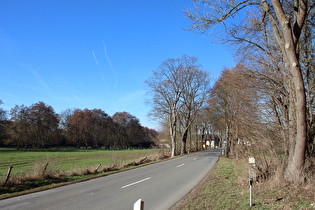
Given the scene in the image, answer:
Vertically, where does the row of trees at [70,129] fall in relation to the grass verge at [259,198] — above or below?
above

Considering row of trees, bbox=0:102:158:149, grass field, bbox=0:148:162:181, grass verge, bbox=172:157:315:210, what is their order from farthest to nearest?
row of trees, bbox=0:102:158:149, grass field, bbox=0:148:162:181, grass verge, bbox=172:157:315:210

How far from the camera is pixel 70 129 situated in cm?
9181

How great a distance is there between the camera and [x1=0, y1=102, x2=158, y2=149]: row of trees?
70250mm

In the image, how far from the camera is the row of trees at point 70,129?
70.2m

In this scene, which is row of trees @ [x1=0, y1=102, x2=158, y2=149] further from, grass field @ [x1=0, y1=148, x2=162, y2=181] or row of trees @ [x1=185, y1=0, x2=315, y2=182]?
row of trees @ [x1=185, y1=0, x2=315, y2=182]

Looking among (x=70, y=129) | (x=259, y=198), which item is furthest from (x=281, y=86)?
(x=70, y=129)

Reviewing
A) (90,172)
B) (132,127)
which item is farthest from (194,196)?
(132,127)

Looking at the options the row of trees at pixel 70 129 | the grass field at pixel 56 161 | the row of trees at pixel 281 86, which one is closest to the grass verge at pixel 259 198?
the row of trees at pixel 281 86


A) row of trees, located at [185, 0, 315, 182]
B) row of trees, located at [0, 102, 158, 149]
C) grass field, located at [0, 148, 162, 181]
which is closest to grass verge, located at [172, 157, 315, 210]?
row of trees, located at [185, 0, 315, 182]

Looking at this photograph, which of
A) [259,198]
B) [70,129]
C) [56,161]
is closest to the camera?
[259,198]

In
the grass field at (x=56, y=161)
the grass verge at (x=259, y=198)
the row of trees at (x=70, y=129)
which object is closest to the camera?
the grass verge at (x=259, y=198)

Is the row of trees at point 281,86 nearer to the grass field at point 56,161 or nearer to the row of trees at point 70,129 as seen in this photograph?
the grass field at point 56,161

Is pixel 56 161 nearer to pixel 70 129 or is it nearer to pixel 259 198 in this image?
pixel 259 198

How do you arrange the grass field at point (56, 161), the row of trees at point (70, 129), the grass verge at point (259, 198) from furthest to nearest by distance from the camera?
the row of trees at point (70, 129), the grass field at point (56, 161), the grass verge at point (259, 198)
